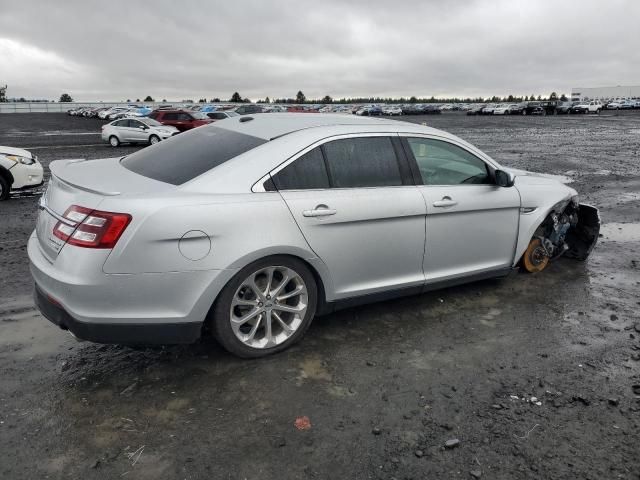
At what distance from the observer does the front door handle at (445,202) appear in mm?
4297

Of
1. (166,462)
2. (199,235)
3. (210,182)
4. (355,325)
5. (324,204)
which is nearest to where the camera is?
(166,462)

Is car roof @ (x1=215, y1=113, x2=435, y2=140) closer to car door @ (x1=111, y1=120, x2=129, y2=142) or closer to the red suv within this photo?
car door @ (x1=111, y1=120, x2=129, y2=142)

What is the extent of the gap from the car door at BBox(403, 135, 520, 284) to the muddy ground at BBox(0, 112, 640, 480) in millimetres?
428

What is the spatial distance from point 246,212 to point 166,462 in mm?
1519

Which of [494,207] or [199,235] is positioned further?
[494,207]

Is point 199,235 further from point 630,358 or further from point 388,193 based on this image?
point 630,358

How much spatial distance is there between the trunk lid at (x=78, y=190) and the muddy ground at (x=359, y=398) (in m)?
0.91

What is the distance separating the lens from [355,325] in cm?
435

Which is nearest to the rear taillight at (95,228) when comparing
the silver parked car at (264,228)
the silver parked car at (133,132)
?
the silver parked car at (264,228)

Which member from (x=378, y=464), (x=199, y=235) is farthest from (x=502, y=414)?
(x=199, y=235)

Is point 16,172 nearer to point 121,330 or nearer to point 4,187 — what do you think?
point 4,187

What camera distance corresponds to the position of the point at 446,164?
4.62m

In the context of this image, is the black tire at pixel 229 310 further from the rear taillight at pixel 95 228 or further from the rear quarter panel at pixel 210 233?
the rear taillight at pixel 95 228

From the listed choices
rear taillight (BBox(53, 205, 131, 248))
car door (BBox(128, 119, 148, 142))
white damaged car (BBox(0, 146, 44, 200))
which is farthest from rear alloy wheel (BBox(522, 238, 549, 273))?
car door (BBox(128, 119, 148, 142))
